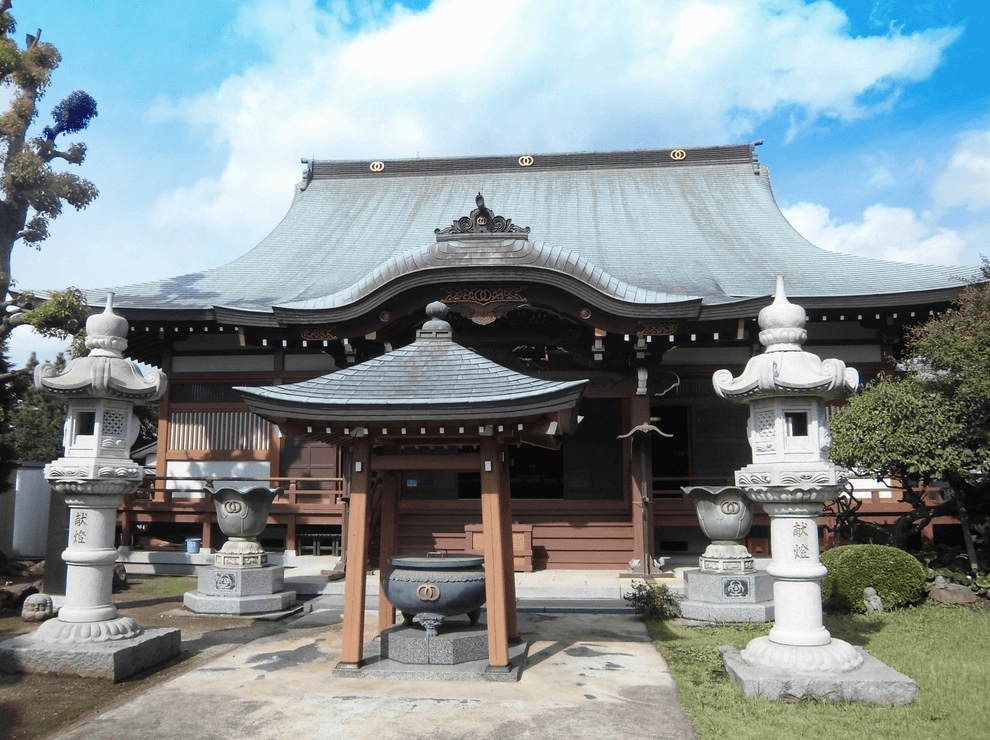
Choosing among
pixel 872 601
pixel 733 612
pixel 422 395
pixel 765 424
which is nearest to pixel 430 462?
pixel 422 395

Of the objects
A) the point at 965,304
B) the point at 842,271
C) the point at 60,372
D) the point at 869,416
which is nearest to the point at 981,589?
the point at 869,416

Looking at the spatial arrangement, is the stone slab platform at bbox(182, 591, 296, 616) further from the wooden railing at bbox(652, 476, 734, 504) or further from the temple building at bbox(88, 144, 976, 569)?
the wooden railing at bbox(652, 476, 734, 504)

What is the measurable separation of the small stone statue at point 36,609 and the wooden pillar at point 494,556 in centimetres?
605

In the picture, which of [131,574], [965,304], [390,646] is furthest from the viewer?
[131,574]

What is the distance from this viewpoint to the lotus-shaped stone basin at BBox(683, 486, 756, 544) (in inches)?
373

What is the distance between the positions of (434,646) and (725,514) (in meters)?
4.58

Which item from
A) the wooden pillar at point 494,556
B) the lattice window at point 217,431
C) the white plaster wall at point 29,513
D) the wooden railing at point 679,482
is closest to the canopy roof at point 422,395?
the wooden pillar at point 494,556

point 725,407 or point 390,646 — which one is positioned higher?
point 725,407

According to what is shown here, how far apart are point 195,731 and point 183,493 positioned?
934cm

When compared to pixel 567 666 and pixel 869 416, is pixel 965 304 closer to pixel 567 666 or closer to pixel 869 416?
Answer: pixel 869 416

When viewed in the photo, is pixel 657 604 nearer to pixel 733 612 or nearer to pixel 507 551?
pixel 733 612

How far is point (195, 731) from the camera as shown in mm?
5316

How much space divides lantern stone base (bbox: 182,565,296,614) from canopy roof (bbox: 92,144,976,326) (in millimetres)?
4177

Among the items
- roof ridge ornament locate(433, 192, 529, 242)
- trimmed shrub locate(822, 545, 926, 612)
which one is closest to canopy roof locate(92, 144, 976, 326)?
roof ridge ornament locate(433, 192, 529, 242)
